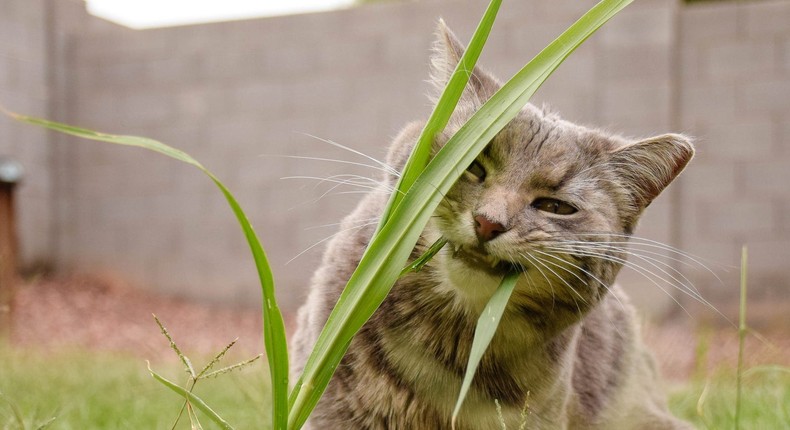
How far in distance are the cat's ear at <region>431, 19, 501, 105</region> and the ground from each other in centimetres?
282

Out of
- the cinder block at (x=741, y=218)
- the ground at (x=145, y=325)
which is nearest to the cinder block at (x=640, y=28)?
the cinder block at (x=741, y=218)

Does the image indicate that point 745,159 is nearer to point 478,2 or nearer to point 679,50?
point 679,50

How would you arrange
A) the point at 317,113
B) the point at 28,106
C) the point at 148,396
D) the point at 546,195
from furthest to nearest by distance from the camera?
the point at 28,106 < the point at 317,113 < the point at 148,396 < the point at 546,195

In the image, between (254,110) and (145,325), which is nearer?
(145,325)

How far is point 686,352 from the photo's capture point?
17.6 feet

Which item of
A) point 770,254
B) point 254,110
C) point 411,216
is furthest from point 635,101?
point 411,216

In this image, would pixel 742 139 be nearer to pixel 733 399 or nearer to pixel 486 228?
pixel 733 399

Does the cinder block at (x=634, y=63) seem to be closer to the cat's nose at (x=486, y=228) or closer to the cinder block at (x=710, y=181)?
the cinder block at (x=710, y=181)

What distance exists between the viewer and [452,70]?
2018 millimetres

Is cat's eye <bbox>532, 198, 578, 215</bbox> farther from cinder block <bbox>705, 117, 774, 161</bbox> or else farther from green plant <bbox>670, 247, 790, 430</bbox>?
cinder block <bbox>705, 117, 774, 161</bbox>

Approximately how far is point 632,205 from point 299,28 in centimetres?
528

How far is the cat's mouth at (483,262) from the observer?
67.1 inches

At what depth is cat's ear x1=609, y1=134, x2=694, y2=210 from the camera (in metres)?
2.01

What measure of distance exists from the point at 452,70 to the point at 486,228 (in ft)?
1.74
